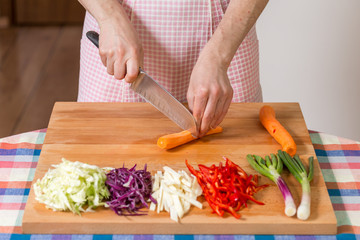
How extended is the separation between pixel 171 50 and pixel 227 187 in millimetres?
747

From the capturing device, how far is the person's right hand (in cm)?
176

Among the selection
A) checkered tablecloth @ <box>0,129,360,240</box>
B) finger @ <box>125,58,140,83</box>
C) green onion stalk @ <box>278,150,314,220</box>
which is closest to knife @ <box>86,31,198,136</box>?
finger @ <box>125,58,140,83</box>

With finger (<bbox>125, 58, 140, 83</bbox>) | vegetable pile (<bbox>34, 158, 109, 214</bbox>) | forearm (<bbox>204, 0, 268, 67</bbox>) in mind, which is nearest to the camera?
vegetable pile (<bbox>34, 158, 109, 214</bbox>)

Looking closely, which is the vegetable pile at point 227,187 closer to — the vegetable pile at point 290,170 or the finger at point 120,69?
the vegetable pile at point 290,170

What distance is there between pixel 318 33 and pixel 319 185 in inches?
78.0

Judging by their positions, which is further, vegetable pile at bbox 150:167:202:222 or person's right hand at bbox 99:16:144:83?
person's right hand at bbox 99:16:144:83

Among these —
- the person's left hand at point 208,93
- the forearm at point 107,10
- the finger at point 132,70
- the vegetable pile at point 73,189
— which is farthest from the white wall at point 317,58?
the vegetable pile at point 73,189

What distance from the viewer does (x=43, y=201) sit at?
149 centimetres

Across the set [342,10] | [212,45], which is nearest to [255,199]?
[212,45]

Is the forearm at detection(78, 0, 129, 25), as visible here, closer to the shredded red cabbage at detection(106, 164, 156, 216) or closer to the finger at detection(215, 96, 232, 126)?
the finger at detection(215, 96, 232, 126)

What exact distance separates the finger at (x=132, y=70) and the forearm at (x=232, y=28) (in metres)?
0.27

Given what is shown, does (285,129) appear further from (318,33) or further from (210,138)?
(318,33)

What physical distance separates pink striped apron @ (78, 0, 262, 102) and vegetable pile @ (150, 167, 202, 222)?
631 mm

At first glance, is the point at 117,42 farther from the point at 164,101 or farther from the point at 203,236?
the point at 203,236
